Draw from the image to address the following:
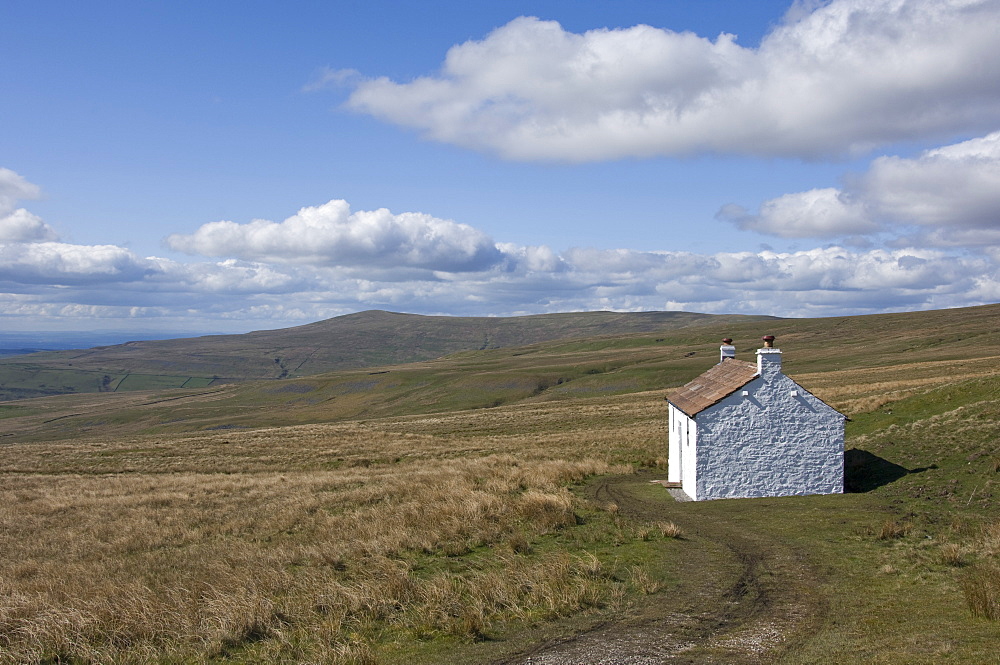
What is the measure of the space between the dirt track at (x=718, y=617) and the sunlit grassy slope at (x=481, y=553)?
0.27ft

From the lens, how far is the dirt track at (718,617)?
8914 millimetres

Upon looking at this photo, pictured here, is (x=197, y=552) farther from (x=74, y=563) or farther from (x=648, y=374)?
(x=648, y=374)

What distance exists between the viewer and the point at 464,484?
76.1 ft

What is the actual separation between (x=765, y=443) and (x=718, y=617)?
11.8m

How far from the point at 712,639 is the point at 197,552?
12.6 metres

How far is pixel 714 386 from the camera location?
2325 cm

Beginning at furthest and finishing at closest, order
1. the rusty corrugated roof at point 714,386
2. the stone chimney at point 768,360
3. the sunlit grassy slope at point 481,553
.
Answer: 1. the rusty corrugated roof at point 714,386
2. the stone chimney at point 768,360
3. the sunlit grassy slope at point 481,553

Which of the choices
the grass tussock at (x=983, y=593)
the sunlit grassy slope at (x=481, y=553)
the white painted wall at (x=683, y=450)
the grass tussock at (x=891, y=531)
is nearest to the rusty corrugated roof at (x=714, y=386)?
the white painted wall at (x=683, y=450)

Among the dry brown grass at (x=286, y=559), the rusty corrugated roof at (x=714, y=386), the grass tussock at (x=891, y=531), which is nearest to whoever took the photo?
the dry brown grass at (x=286, y=559)

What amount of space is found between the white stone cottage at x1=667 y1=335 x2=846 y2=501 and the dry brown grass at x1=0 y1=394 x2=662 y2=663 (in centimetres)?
477

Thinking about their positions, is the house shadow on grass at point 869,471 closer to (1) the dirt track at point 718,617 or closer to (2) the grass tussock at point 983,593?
(1) the dirt track at point 718,617

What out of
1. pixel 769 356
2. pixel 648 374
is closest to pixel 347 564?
pixel 769 356

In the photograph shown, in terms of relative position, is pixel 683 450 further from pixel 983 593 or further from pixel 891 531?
pixel 983 593

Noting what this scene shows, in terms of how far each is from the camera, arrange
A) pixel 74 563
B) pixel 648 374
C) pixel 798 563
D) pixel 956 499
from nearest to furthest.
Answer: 1. pixel 798 563
2. pixel 74 563
3. pixel 956 499
4. pixel 648 374
